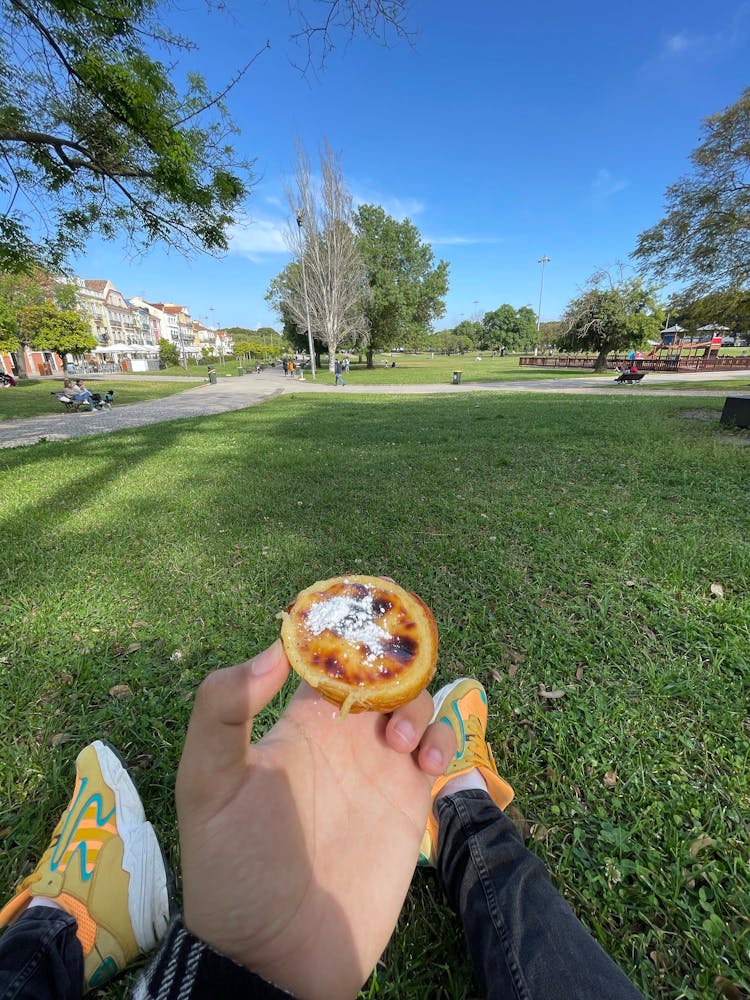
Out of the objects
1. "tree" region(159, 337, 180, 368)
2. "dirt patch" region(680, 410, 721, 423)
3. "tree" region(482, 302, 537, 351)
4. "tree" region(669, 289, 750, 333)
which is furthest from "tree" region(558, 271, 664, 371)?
"tree" region(482, 302, 537, 351)

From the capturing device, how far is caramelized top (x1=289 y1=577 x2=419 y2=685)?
1183 millimetres

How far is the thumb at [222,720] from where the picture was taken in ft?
3.08

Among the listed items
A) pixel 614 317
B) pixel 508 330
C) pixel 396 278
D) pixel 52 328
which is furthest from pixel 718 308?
pixel 508 330

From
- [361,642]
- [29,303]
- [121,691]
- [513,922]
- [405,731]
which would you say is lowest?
[121,691]

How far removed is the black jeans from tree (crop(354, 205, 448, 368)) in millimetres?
43067

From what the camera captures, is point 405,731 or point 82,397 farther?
point 82,397

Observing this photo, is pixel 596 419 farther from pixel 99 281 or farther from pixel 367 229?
pixel 99 281

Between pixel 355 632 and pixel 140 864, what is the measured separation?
110 centimetres

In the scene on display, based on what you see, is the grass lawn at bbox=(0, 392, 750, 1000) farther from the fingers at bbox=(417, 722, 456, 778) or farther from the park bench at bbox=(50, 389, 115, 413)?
the park bench at bbox=(50, 389, 115, 413)

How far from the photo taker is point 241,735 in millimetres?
983

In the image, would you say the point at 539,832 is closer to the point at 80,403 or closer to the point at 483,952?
the point at 483,952

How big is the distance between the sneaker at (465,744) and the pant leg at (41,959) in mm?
1059

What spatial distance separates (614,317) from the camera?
29016mm

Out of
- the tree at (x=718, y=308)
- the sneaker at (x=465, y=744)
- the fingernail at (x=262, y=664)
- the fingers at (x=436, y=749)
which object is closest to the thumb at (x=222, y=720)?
the fingernail at (x=262, y=664)
